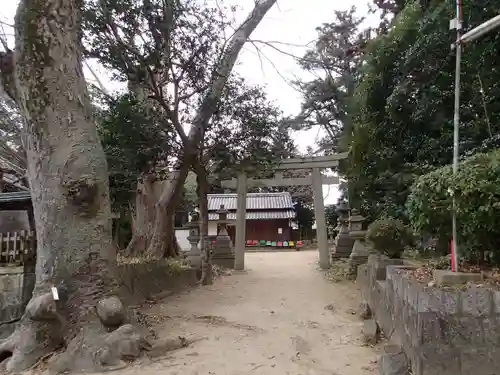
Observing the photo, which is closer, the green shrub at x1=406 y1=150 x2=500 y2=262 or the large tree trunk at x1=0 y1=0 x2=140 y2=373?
the green shrub at x1=406 y1=150 x2=500 y2=262

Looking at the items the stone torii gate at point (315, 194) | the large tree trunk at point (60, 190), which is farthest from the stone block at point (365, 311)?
the stone torii gate at point (315, 194)

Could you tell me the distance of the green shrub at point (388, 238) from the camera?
Result: 19.7ft

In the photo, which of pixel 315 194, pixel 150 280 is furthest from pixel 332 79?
pixel 150 280

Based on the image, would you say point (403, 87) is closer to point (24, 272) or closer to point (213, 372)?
point (213, 372)

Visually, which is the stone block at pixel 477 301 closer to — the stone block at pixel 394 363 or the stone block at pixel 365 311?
the stone block at pixel 394 363

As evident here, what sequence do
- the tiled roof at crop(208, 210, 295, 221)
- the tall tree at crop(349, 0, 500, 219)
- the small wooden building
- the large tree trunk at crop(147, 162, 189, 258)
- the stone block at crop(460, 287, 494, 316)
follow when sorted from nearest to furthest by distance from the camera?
the stone block at crop(460, 287, 494, 316), the tall tree at crop(349, 0, 500, 219), the large tree trunk at crop(147, 162, 189, 258), the tiled roof at crop(208, 210, 295, 221), the small wooden building

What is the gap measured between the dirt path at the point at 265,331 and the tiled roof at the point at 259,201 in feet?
50.5

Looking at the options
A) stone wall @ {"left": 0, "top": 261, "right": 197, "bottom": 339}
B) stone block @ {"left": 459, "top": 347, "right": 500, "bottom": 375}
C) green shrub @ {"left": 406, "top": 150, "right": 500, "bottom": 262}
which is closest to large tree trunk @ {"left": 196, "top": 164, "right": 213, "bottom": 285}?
stone wall @ {"left": 0, "top": 261, "right": 197, "bottom": 339}

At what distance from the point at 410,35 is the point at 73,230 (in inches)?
273

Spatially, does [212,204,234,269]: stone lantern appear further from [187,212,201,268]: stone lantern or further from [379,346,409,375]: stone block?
[379,346,409,375]: stone block

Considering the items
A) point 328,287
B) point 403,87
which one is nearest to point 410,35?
point 403,87

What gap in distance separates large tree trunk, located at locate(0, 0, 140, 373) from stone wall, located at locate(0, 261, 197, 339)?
63cm

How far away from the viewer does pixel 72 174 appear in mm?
4836

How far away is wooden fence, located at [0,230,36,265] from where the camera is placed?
5.51 meters
